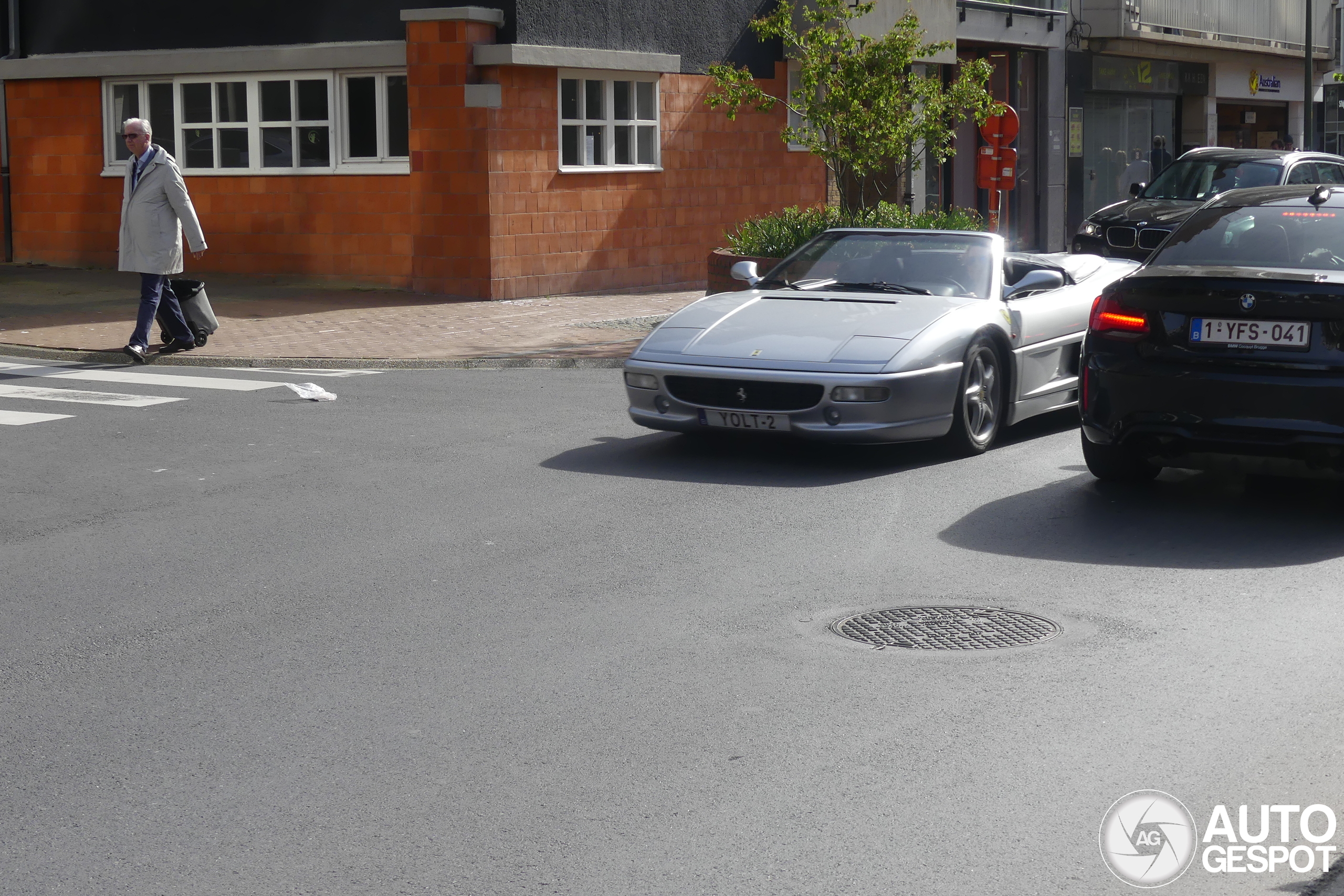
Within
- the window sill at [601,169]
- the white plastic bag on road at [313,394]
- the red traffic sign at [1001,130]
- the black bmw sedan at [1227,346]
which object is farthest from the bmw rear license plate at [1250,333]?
the red traffic sign at [1001,130]

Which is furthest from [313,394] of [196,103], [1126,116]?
[1126,116]

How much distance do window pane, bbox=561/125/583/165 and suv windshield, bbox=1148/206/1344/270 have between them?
13.0m

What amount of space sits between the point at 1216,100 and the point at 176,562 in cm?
3418

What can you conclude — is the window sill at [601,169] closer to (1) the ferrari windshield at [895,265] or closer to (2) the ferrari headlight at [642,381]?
(1) the ferrari windshield at [895,265]

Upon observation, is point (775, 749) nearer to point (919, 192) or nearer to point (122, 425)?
point (122, 425)

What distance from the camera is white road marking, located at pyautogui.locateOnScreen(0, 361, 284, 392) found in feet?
41.8

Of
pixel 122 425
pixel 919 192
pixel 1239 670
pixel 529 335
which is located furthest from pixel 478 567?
pixel 919 192

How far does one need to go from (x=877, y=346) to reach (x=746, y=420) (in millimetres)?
778

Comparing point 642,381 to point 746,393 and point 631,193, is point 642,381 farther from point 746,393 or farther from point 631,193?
point 631,193

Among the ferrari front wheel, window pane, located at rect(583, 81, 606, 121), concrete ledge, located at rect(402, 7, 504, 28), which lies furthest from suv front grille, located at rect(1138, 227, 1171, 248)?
the ferrari front wheel

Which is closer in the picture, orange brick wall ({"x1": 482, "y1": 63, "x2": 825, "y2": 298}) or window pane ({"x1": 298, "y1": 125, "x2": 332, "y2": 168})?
orange brick wall ({"x1": 482, "y1": 63, "x2": 825, "y2": 298})

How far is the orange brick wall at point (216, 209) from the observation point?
20.3 m

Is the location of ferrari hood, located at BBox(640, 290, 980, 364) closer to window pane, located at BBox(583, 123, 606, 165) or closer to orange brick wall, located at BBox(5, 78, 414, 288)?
orange brick wall, located at BBox(5, 78, 414, 288)

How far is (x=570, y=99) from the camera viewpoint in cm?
2064
